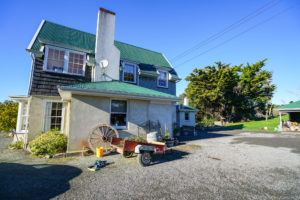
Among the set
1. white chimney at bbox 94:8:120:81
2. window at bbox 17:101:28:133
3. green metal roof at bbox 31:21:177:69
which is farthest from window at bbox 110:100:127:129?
window at bbox 17:101:28:133

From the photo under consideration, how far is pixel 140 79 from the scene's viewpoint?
13641mm

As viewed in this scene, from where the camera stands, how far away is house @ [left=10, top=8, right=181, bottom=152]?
7.25m

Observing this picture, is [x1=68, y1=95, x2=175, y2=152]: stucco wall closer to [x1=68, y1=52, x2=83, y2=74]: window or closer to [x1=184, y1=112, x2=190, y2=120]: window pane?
[x1=68, y1=52, x2=83, y2=74]: window

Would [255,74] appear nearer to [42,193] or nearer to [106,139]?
[106,139]

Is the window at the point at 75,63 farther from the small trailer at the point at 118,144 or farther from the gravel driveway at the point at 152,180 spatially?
the gravel driveway at the point at 152,180

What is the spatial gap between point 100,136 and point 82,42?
839cm

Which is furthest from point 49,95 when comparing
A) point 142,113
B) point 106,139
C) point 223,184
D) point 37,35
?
point 223,184

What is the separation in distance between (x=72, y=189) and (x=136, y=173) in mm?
1947

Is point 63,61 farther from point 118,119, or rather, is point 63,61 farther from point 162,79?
point 162,79

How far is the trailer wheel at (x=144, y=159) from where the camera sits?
539 cm

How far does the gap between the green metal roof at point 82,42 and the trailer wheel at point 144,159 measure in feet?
29.3

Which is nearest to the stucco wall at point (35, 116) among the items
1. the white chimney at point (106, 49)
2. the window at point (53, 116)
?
the window at point (53, 116)

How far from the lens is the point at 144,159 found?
5.49 m

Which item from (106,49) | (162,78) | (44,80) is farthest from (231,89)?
(44,80)
